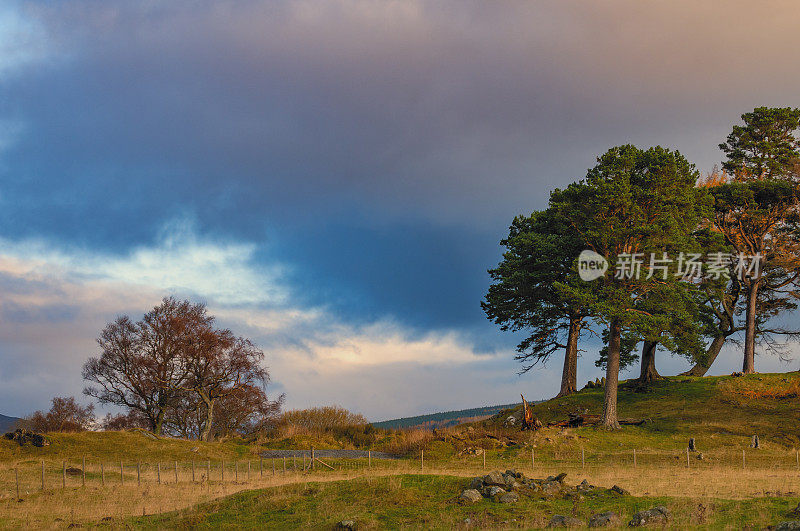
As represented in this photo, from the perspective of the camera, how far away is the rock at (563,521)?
874 inches

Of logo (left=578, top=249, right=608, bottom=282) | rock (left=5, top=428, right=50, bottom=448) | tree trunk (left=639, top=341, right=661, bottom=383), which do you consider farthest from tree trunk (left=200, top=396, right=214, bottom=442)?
tree trunk (left=639, top=341, right=661, bottom=383)

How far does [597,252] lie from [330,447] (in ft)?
88.7

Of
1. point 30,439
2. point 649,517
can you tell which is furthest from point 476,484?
point 30,439

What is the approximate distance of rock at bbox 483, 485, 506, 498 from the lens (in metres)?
26.5

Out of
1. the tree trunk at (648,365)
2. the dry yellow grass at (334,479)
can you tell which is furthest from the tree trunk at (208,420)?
the tree trunk at (648,365)

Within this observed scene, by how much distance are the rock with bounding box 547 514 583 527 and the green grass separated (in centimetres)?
37

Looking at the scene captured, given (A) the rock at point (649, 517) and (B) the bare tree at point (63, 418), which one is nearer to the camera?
(A) the rock at point (649, 517)

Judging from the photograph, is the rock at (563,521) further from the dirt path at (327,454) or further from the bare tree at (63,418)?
the bare tree at (63,418)

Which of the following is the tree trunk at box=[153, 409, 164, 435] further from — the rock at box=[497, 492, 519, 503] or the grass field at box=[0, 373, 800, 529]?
the rock at box=[497, 492, 519, 503]

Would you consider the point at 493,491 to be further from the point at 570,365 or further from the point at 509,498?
the point at 570,365

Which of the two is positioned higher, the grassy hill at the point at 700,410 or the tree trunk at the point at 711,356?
the tree trunk at the point at 711,356

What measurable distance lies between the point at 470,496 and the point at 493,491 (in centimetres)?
99

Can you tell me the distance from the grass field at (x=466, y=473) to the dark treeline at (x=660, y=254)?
478 cm

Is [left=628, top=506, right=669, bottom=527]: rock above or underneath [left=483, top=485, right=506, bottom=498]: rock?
above
